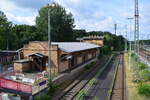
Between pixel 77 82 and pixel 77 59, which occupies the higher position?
pixel 77 59

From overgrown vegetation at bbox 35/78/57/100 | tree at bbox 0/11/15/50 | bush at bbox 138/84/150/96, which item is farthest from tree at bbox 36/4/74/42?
bush at bbox 138/84/150/96

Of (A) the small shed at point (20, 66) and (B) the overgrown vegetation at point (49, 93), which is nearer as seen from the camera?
(B) the overgrown vegetation at point (49, 93)

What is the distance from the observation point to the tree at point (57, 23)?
4772cm

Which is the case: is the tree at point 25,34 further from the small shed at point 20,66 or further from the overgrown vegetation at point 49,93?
the overgrown vegetation at point 49,93

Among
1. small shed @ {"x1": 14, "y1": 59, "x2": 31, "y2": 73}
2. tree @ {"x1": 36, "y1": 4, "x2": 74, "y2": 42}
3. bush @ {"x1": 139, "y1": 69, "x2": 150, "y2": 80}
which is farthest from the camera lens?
tree @ {"x1": 36, "y1": 4, "x2": 74, "y2": 42}

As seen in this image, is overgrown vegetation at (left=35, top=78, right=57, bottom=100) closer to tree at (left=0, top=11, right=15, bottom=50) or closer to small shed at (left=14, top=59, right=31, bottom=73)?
small shed at (left=14, top=59, right=31, bottom=73)

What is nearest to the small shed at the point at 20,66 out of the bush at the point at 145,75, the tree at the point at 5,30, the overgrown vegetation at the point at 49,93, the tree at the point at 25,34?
the overgrown vegetation at the point at 49,93

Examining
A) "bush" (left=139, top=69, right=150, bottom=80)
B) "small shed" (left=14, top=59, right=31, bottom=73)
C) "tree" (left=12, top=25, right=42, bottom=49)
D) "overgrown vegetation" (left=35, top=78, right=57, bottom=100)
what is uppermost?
"tree" (left=12, top=25, right=42, bottom=49)

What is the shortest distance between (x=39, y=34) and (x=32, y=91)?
116 ft

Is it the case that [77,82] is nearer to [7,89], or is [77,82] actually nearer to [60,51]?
[60,51]

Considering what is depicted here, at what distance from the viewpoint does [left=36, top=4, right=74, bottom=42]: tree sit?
4772 cm

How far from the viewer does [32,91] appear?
1387 centimetres

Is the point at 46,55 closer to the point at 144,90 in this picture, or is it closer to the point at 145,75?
the point at 145,75

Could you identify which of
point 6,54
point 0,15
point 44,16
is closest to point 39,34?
point 44,16
